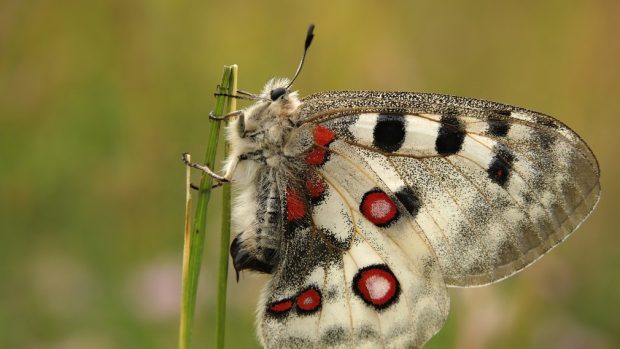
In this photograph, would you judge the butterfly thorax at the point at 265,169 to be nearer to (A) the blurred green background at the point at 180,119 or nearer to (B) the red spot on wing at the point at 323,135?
(B) the red spot on wing at the point at 323,135

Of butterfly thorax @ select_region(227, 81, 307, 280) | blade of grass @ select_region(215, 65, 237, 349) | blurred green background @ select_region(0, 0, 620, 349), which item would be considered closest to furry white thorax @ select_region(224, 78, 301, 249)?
butterfly thorax @ select_region(227, 81, 307, 280)

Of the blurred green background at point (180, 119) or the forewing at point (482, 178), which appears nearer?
the forewing at point (482, 178)

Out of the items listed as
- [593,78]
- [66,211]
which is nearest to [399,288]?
[66,211]

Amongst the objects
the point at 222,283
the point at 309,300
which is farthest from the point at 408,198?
the point at 222,283

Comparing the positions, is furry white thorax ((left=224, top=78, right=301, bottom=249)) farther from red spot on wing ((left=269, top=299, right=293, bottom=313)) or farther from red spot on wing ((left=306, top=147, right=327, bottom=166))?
red spot on wing ((left=269, top=299, right=293, bottom=313))

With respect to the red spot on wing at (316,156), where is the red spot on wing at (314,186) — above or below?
below

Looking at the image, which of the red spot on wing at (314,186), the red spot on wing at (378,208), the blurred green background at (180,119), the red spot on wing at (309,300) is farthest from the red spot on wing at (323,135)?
the blurred green background at (180,119)
